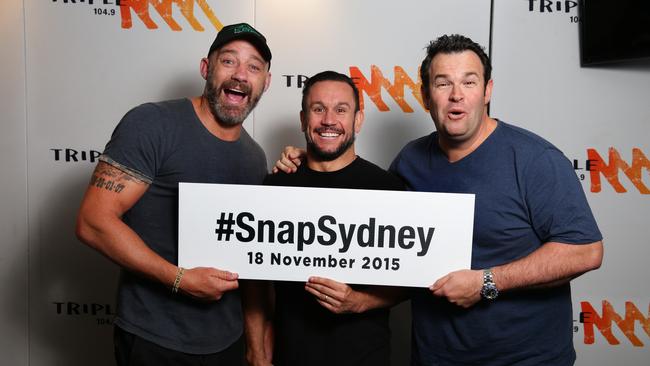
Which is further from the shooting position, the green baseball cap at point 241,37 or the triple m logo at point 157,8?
the triple m logo at point 157,8

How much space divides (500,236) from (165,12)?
5.46 feet

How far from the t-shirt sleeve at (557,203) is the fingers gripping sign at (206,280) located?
0.78m

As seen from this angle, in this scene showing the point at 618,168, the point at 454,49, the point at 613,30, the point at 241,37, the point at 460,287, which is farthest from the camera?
the point at 618,168

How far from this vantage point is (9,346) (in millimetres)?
2141

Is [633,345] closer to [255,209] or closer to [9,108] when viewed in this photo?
[255,209]

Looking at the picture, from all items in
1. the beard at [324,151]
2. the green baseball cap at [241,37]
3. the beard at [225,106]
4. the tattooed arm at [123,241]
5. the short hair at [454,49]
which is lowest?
the tattooed arm at [123,241]

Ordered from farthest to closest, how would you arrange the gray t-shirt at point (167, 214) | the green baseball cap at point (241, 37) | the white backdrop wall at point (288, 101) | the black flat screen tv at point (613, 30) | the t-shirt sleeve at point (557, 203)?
the white backdrop wall at point (288, 101)
the black flat screen tv at point (613, 30)
the green baseball cap at point (241, 37)
the gray t-shirt at point (167, 214)
the t-shirt sleeve at point (557, 203)

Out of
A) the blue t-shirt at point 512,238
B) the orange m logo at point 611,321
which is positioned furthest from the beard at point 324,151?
the orange m logo at point 611,321

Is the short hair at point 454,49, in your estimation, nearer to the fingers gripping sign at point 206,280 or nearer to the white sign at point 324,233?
the white sign at point 324,233

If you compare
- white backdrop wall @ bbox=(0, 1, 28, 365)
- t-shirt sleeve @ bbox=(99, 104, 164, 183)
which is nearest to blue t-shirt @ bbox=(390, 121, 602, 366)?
t-shirt sleeve @ bbox=(99, 104, 164, 183)

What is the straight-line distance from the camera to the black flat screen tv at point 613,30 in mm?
1774

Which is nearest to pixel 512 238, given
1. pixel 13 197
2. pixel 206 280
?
pixel 206 280

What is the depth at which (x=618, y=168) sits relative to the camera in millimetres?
2035

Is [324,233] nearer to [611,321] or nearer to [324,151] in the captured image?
[324,151]
